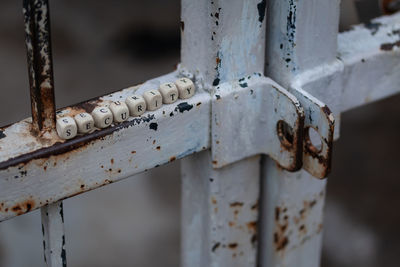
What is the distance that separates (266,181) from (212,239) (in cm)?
10

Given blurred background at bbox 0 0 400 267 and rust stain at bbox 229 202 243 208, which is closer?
rust stain at bbox 229 202 243 208

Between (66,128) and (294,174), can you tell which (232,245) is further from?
(66,128)

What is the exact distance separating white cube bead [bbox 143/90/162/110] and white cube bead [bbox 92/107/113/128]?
0.04m

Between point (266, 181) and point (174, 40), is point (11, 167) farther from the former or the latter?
point (174, 40)

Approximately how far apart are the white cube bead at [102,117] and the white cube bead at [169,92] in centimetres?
7

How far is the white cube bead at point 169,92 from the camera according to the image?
2.33 feet

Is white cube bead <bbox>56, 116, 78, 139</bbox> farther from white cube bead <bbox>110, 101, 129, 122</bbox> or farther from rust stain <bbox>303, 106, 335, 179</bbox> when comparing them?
rust stain <bbox>303, 106, 335, 179</bbox>

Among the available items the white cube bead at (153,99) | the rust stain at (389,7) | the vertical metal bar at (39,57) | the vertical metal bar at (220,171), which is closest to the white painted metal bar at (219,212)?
the vertical metal bar at (220,171)

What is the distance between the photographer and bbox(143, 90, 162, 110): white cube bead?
0.70 meters

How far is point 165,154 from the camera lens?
729 mm

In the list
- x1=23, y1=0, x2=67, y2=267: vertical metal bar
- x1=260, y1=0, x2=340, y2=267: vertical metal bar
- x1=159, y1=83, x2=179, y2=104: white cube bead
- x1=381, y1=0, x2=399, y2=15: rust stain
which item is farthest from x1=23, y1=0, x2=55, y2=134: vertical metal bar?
x1=381, y1=0, x2=399, y2=15: rust stain

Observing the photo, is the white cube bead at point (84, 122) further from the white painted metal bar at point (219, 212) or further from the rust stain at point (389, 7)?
the rust stain at point (389, 7)

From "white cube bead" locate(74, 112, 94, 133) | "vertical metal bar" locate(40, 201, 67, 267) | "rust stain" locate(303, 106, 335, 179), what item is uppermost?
"white cube bead" locate(74, 112, 94, 133)

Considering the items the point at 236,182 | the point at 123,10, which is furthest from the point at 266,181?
the point at 123,10
